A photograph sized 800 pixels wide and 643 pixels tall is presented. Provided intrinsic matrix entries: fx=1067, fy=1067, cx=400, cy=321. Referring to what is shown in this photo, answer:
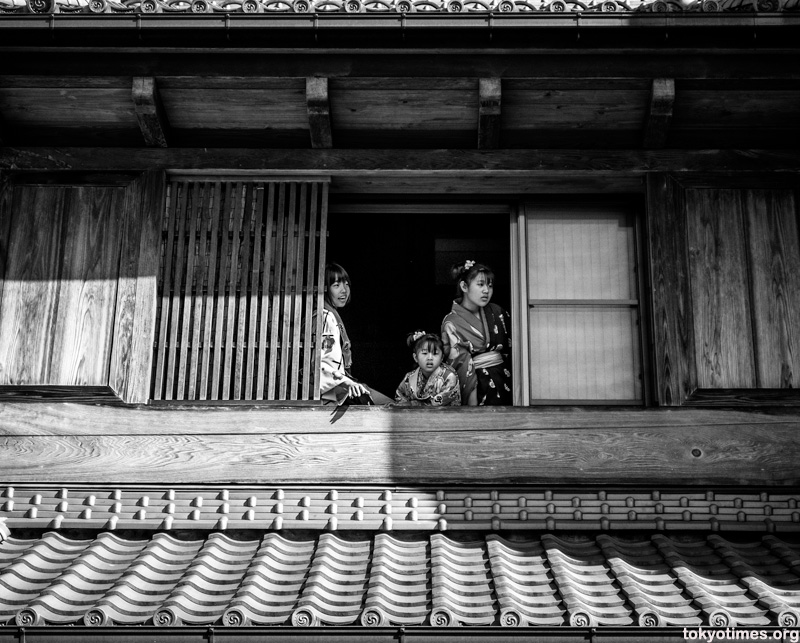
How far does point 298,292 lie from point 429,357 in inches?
48.4

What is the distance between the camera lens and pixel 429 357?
8.95 m

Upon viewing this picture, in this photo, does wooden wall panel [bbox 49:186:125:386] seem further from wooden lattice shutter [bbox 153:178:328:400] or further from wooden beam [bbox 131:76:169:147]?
wooden beam [bbox 131:76:169:147]

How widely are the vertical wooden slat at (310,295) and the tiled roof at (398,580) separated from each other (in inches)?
51.7

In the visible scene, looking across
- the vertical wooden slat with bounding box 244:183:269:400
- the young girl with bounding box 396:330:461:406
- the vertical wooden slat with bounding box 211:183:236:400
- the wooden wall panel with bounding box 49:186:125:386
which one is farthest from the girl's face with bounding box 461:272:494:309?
the wooden wall panel with bounding box 49:186:125:386

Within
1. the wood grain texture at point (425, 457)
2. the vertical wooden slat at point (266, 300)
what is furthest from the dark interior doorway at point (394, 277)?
the wood grain texture at point (425, 457)

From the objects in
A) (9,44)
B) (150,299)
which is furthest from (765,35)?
(9,44)

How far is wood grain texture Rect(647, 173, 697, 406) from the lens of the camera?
8375mm

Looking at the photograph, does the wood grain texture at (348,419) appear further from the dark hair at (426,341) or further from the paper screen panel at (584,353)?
the dark hair at (426,341)

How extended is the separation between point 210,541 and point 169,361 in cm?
167

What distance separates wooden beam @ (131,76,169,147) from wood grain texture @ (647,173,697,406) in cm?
407

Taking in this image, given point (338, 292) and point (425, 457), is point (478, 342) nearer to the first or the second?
point (338, 292)

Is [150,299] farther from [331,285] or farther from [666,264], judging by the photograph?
[666,264]

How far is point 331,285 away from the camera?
9.12m

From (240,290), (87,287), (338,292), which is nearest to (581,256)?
(338,292)
